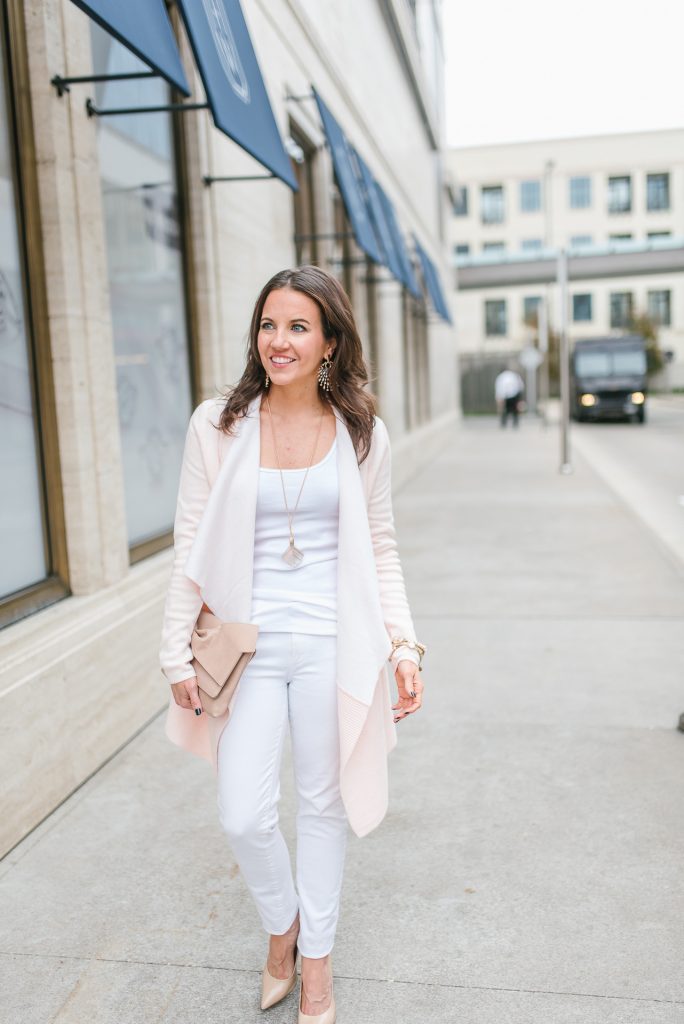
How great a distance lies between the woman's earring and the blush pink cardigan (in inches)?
4.5

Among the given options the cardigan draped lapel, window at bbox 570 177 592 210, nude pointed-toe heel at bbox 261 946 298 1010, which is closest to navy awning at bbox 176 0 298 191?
the cardigan draped lapel

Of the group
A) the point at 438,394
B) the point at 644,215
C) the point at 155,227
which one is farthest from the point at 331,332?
the point at 644,215

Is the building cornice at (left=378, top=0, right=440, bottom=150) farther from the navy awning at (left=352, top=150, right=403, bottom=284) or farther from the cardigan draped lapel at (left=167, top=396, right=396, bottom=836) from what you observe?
the cardigan draped lapel at (left=167, top=396, right=396, bottom=836)

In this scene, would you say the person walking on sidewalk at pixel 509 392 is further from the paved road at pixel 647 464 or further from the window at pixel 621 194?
the window at pixel 621 194

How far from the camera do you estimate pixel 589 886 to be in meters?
3.22

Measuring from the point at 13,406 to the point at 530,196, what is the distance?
213 feet

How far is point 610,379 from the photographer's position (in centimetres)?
3044

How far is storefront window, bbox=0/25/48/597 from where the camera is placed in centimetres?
403

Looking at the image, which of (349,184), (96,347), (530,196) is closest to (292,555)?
(96,347)

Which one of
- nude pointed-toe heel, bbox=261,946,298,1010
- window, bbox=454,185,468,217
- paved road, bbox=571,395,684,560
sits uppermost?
window, bbox=454,185,468,217

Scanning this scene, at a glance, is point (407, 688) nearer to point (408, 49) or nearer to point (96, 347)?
point (96, 347)

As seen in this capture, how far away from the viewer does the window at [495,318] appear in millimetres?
64125

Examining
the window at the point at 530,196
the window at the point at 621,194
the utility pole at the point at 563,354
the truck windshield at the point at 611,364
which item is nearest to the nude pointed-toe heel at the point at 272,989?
the utility pole at the point at 563,354

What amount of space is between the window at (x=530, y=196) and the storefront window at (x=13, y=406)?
64431 mm
